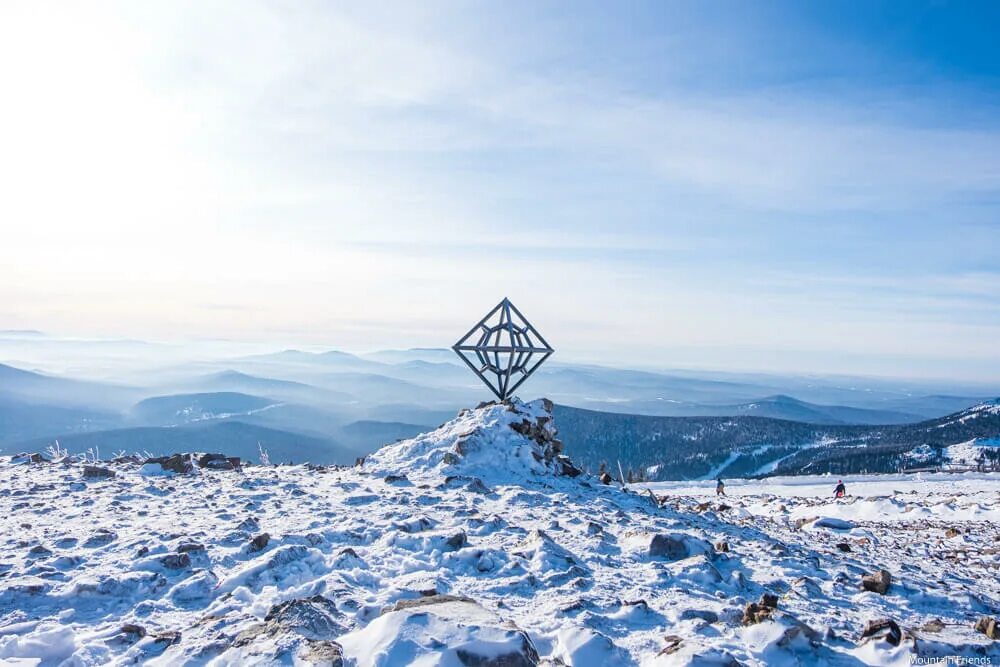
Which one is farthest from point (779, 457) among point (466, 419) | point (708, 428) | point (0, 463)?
point (0, 463)

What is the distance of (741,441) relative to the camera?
15525 cm

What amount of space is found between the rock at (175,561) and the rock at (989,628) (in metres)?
10.4

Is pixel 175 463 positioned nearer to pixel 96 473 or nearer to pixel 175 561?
pixel 96 473

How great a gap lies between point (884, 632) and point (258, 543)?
8.66m

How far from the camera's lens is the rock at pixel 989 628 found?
6.40 m

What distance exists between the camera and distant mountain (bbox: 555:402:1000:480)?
13075 cm

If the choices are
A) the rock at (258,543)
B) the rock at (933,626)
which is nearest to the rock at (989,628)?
the rock at (933,626)

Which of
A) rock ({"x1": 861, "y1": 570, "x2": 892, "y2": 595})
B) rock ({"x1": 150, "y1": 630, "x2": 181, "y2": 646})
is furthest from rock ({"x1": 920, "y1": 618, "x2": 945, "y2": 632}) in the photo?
rock ({"x1": 150, "y1": 630, "x2": 181, "y2": 646})

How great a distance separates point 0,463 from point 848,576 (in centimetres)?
2345

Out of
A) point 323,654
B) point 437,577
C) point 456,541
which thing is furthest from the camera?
point 456,541

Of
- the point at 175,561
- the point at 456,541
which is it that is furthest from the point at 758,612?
the point at 175,561

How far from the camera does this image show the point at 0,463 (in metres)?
17.8

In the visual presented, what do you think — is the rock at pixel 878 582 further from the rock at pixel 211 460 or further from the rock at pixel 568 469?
the rock at pixel 211 460

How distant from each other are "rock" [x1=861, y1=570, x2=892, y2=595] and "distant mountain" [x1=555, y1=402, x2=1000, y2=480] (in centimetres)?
11889
